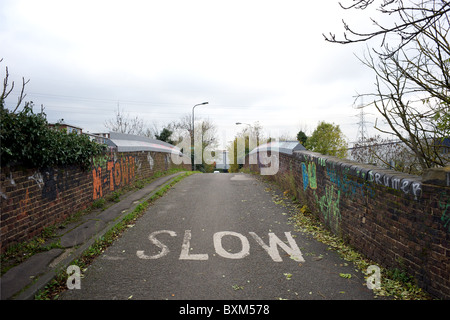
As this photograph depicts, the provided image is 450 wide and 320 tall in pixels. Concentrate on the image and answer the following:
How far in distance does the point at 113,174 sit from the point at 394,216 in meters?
8.47

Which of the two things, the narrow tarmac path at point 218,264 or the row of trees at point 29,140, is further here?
the row of trees at point 29,140

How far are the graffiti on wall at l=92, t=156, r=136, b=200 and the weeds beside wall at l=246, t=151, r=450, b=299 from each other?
6175 mm

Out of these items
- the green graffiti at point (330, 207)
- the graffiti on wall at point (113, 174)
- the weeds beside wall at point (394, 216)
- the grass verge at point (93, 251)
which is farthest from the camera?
the graffiti on wall at point (113, 174)

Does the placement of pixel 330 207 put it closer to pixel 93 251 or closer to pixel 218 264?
pixel 218 264

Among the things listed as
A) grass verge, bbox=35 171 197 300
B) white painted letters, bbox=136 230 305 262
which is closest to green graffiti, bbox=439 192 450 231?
white painted letters, bbox=136 230 305 262

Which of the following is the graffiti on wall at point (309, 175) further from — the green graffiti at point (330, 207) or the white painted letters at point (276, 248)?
the white painted letters at point (276, 248)

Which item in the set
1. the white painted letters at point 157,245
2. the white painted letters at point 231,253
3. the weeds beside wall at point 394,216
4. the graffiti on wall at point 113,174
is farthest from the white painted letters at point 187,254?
the graffiti on wall at point 113,174

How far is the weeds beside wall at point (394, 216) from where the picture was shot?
10.3 feet

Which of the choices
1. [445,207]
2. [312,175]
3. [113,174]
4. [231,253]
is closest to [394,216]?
[445,207]

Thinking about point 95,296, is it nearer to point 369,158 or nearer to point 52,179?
point 52,179

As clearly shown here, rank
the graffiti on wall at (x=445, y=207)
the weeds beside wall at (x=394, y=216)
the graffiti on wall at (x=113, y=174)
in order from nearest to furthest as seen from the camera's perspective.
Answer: the graffiti on wall at (x=445, y=207), the weeds beside wall at (x=394, y=216), the graffiti on wall at (x=113, y=174)

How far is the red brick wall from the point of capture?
4.48m

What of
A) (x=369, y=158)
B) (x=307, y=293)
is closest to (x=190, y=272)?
(x=307, y=293)

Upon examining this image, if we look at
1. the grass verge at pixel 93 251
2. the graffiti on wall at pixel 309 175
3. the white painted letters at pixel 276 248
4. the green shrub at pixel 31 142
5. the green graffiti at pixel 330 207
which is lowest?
the white painted letters at pixel 276 248
